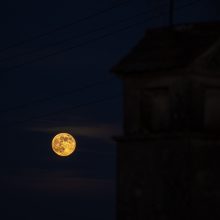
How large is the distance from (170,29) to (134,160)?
5.01 meters

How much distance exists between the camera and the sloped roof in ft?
93.7

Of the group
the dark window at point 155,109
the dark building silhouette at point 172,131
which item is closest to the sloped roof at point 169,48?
the dark building silhouette at point 172,131

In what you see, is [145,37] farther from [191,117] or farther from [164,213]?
[164,213]

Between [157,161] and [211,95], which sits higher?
[211,95]

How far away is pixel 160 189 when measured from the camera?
27844mm

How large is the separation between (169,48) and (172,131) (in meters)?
3.21

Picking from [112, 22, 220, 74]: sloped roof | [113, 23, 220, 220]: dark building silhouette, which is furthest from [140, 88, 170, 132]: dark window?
[112, 22, 220, 74]: sloped roof

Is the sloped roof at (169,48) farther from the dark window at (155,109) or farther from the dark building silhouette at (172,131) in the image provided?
the dark window at (155,109)

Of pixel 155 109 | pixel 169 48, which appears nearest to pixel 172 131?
pixel 155 109

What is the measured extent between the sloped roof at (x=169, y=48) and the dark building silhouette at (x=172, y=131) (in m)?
0.04

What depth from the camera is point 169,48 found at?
29656mm

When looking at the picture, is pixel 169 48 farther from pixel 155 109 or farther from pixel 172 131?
pixel 172 131

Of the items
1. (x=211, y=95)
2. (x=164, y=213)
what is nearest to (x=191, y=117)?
(x=211, y=95)

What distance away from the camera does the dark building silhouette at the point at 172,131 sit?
27.5 meters
